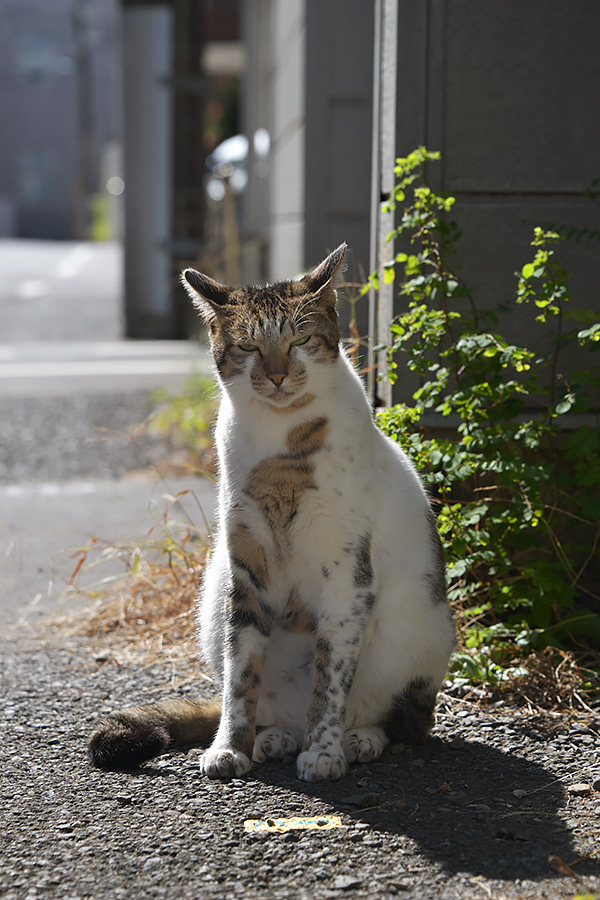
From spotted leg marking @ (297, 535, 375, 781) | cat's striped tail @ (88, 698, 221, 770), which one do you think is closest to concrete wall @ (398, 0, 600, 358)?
spotted leg marking @ (297, 535, 375, 781)

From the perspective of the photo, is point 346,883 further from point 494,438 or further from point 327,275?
point 494,438

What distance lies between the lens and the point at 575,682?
3.43 metres

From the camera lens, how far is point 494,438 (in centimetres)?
359

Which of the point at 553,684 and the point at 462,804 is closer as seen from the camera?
the point at 462,804

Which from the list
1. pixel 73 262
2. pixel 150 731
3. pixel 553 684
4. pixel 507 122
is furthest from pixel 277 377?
pixel 73 262

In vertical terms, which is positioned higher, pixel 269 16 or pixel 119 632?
pixel 269 16

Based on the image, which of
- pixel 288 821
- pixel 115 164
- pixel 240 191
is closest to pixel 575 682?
pixel 288 821

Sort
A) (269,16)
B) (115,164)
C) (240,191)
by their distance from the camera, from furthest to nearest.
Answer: (115,164) < (240,191) < (269,16)

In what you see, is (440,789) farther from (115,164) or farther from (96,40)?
(96,40)

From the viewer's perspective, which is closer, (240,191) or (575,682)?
(575,682)

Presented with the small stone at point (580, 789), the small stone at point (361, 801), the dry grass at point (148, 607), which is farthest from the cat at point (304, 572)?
the dry grass at point (148, 607)

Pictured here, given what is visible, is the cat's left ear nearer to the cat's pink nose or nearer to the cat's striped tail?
the cat's pink nose

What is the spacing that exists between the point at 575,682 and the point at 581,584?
0.71m

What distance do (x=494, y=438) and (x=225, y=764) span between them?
4.79 feet
